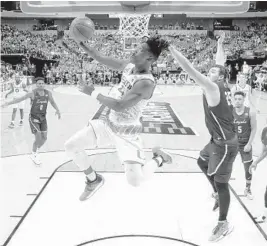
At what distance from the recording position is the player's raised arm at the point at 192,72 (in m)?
3.00

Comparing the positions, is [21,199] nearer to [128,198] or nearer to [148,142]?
[128,198]

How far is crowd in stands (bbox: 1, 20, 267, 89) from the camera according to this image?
2253 centimetres

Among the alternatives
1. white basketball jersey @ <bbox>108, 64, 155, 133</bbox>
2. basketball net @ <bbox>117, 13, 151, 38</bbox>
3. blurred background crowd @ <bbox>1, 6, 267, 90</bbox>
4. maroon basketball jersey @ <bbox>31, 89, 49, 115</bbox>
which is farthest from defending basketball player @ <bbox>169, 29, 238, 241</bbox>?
blurred background crowd @ <bbox>1, 6, 267, 90</bbox>

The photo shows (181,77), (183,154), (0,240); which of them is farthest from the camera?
(181,77)

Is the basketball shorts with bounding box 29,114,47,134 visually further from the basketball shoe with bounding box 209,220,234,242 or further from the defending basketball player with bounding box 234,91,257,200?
the basketball shoe with bounding box 209,220,234,242

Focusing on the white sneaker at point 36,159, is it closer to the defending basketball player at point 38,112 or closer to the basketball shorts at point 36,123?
the defending basketball player at point 38,112

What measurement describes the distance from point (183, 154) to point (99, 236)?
138 inches

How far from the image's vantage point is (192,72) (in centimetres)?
305

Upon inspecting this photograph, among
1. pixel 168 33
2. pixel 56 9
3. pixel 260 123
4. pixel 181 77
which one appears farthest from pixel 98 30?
pixel 56 9

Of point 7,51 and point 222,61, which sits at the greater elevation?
point 222,61

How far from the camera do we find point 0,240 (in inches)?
145

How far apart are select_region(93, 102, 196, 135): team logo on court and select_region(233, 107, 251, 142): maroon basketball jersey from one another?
3492 mm

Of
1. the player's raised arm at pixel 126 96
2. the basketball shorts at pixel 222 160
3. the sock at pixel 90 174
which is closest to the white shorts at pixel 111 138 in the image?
the sock at pixel 90 174

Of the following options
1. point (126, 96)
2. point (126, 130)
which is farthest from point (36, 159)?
point (126, 96)
